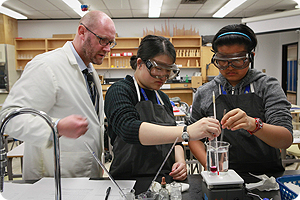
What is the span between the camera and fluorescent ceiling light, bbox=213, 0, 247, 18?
6855mm

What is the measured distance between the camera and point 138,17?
884cm

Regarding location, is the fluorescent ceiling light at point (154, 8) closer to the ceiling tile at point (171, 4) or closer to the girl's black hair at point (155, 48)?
the ceiling tile at point (171, 4)

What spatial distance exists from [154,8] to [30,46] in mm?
4838

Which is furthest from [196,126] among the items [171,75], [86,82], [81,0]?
[81,0]

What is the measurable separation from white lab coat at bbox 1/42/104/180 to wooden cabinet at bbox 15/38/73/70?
7.66 m

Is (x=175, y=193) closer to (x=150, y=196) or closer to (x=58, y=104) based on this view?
(x=150, y=196)

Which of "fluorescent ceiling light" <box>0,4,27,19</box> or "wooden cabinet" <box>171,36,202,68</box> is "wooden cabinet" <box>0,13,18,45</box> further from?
"wooden cabinet" <box>171,36,202,68</box>

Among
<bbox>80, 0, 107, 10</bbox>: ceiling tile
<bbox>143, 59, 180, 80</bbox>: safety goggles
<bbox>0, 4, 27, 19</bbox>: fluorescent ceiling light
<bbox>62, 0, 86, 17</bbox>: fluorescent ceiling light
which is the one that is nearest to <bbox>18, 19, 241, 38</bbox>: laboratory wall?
<bbox>0, 4, 27, 19</bbox>: fluorescent ceiling light

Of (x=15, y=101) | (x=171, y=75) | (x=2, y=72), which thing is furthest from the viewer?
(x=2, y=72)

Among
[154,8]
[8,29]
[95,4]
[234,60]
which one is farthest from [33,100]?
[8,29]

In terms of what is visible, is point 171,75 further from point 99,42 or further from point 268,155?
point 268,155

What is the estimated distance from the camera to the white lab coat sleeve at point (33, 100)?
118cm

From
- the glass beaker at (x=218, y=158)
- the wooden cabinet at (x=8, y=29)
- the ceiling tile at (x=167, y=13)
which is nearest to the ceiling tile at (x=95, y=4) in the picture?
the ceiling tile at (x=167, y=13)

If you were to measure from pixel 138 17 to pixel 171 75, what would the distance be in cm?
790
